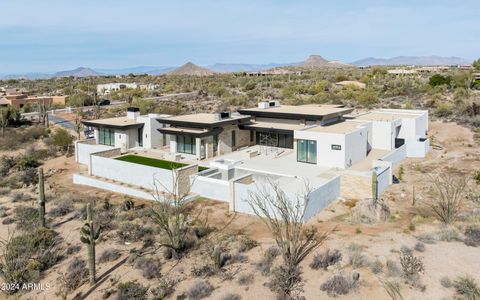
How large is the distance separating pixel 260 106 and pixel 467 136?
76.7 feet

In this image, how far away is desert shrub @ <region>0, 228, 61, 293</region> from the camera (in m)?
17.6

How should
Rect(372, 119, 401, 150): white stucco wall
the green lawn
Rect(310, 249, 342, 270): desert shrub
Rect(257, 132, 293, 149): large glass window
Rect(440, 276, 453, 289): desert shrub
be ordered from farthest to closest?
Rect(257, 132, 293, 149): large glass window
Rect(372, 119, 401, 150): white stucco wall
the green lawn
Rect(310, 249, 342, 270): desert shrub
Rect(440, 276, 453, 289): desert shrub

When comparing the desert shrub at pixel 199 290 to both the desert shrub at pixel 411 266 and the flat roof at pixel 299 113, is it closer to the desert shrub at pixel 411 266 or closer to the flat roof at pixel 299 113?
the desert shrub at pixel 411 266

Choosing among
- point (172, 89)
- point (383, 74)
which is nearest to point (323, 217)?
point (172, 89)

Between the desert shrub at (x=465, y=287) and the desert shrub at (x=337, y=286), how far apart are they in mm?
3928

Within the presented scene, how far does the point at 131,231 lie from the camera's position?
22.1 m

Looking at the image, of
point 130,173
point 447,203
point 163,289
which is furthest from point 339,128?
point 163,289

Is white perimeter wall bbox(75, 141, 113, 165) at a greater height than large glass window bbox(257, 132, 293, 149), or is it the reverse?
large glass window bbox(257, 132, 293, 149)

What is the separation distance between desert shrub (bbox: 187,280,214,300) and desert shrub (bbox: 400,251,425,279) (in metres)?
7.89

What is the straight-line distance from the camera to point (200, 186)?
2803 centimetres

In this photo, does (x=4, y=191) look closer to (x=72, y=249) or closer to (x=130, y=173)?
(x=130, y=173)

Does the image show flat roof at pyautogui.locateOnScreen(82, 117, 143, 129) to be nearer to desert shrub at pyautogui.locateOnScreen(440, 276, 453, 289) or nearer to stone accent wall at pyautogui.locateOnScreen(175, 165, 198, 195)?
stone accent wall at pyautogui.locateOnScreen(175, 165, 198, 195)

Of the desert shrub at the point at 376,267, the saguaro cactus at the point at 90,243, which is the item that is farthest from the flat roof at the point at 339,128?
the saguaro cactus at the point at 90,243

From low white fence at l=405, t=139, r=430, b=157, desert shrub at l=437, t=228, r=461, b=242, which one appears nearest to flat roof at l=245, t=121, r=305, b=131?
low white fence at l=405, t=139, r=430, b=157
